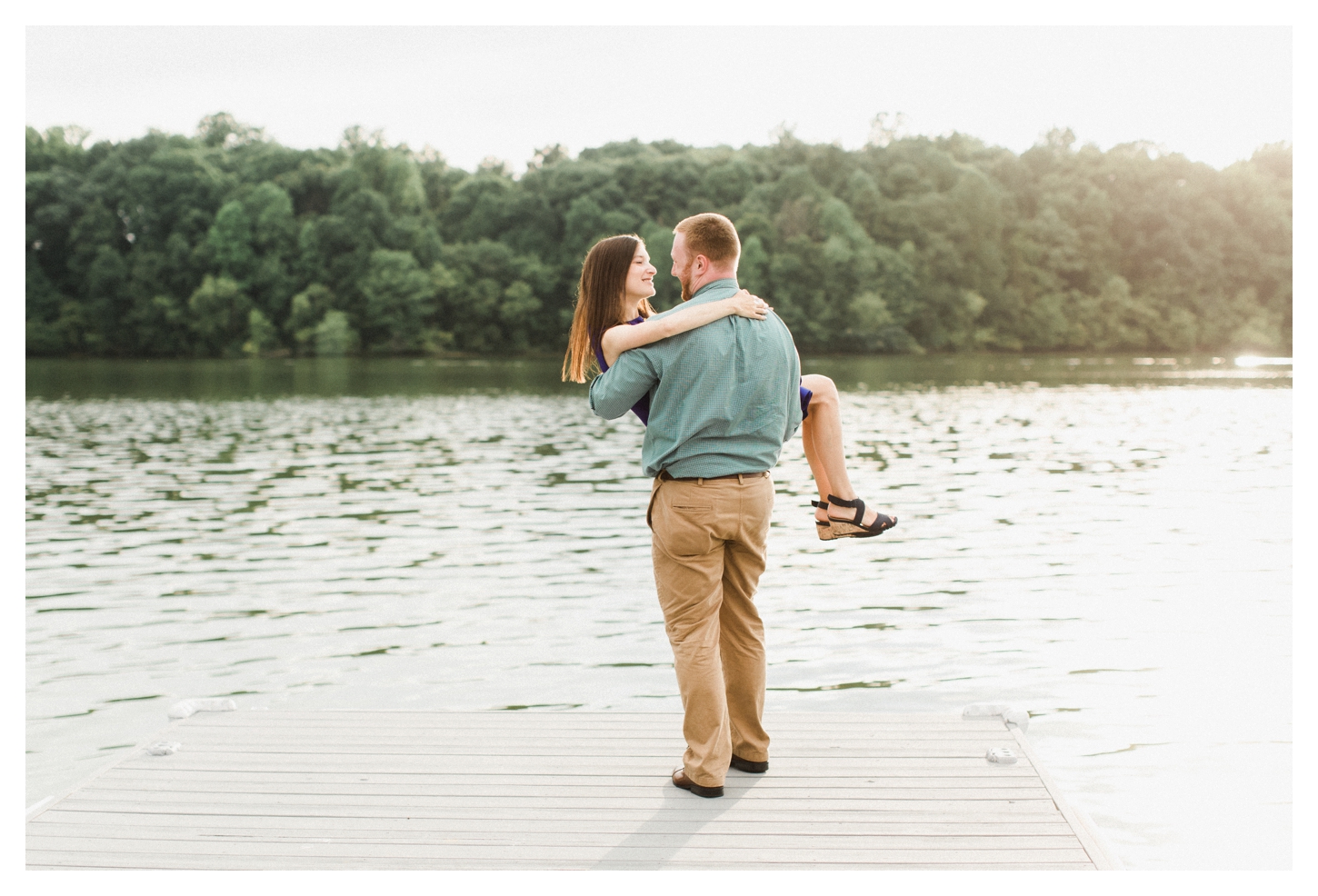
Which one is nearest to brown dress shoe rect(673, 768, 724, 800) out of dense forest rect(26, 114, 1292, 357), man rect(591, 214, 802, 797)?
man rect(591, 214, 802, 797)

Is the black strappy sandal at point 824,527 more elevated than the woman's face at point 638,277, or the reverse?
the woman's face at point 638,277

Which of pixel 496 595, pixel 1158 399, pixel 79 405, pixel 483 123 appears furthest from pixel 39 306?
pixel 496 595

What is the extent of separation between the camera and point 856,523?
4.05 meters

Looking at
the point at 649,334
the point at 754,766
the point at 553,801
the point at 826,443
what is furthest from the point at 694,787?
the point at 649,334

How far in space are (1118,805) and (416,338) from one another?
235ft

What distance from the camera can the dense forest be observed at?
74375mm

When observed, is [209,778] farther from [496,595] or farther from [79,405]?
[79,405]

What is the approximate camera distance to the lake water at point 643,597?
6.65 m

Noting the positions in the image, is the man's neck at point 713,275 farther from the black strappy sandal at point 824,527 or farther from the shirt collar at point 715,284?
the black strappy sandal at point 824,527

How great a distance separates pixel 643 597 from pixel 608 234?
6792 cm

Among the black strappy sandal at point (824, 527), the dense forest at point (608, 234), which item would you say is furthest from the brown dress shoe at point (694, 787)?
the dense forest at point (608, 234)

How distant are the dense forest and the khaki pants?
64.6 m

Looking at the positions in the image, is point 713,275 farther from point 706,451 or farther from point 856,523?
point 856,523

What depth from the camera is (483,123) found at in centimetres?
9156
